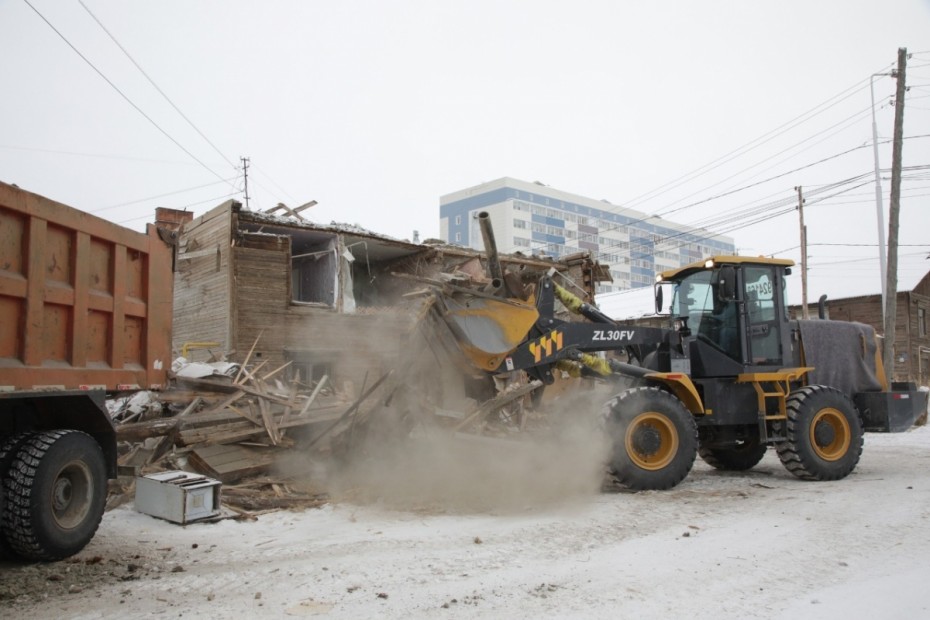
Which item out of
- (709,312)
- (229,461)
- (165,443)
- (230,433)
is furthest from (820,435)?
(165,443)

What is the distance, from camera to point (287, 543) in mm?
5781

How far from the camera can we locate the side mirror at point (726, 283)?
9.09 meters

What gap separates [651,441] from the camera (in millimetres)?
8031

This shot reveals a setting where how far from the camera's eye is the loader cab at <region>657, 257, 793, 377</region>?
9148 mm

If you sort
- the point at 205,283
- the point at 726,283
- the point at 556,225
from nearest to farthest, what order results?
the point at 726,283 → the point at 205,283 → the point at 556,225

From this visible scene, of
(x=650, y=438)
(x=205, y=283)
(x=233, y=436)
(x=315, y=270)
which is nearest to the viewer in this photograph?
(x=650, y=438)

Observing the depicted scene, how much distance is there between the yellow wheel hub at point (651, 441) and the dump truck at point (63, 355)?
17.6 ft

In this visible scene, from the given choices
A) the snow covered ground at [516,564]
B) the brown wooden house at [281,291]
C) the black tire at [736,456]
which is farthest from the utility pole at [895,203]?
the snow covered ground at [516,564]

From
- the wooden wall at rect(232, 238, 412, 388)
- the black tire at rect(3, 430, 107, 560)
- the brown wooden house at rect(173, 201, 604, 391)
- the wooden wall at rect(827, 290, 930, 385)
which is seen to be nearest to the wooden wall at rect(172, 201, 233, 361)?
the brown wooden house at rect(173, 201, 604, 391)

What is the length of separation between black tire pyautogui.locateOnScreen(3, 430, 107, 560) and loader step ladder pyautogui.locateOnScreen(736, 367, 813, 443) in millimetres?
7956

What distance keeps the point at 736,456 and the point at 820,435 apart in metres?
1.49

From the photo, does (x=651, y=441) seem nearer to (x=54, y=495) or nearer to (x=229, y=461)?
(x=229, y=461)

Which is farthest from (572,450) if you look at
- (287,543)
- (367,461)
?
(287,543)

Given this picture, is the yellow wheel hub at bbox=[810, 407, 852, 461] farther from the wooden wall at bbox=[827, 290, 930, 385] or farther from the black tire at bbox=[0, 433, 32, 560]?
the wooden wall at bbox=[827, 290, 930, 385]
